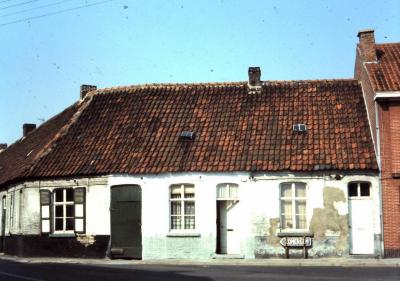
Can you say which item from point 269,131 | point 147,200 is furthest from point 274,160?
point 147,200

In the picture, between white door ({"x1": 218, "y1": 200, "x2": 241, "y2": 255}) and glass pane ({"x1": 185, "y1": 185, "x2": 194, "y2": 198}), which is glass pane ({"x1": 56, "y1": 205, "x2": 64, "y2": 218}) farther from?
white door ({"x1": 218, "y1": 200, "x2": 241, "y2": 255})

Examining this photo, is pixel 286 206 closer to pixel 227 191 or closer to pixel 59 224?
pixel 227 191

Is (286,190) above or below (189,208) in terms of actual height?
above

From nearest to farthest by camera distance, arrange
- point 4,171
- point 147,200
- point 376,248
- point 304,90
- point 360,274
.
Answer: point 360,274 < point 376,248 < point 147,200 < point 304,90 < point 4,171

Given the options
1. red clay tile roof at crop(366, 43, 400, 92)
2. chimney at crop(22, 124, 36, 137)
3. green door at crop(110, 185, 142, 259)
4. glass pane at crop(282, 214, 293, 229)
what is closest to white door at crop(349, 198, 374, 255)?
glass pane at crop(282, 214, 293, 229)

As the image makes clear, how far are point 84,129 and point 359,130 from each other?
1260 centimetres

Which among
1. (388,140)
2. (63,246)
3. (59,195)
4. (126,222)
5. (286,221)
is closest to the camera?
(388,140)

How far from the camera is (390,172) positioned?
925 inches

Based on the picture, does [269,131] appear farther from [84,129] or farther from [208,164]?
[84,129]

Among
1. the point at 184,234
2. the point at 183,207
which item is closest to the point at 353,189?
the point at 183,207

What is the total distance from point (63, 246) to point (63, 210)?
1.56 m

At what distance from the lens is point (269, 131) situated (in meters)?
26.1

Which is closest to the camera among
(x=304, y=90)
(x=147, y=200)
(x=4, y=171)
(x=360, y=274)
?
(x=360, y=274)

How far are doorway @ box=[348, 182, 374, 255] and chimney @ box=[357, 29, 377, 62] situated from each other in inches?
223
